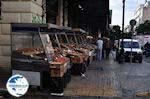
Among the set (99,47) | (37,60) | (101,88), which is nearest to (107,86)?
(101,88)

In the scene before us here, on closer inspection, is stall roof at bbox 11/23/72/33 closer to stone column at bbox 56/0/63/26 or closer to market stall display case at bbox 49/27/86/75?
market stall display case at bbox 49/27/86/75

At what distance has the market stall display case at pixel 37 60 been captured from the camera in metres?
13.6

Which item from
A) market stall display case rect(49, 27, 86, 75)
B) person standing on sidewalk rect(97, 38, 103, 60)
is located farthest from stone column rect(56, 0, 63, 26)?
market stall display case rect(49, 27, 86, 75)

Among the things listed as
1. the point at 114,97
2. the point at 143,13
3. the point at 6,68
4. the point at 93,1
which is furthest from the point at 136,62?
the point at 143,13

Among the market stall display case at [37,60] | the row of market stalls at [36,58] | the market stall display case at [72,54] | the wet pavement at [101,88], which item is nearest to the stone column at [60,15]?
the market stall display case at [72,54]

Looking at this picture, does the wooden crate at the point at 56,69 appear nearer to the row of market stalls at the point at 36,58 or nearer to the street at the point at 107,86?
the row of market stalls at the point at 36,58

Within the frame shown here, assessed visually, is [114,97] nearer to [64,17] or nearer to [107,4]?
[64,17]

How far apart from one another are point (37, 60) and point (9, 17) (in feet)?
14.8

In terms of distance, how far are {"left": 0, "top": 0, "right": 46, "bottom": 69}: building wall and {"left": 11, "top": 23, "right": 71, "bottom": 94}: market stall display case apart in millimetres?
3516

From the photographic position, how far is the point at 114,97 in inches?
545

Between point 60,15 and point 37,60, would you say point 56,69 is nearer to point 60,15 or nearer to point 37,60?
point 37,60

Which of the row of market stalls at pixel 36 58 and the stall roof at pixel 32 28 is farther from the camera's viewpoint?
the row of market stalls at pixel 36 58

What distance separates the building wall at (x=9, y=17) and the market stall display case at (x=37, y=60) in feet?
11.5

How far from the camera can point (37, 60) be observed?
1370 centimetres
